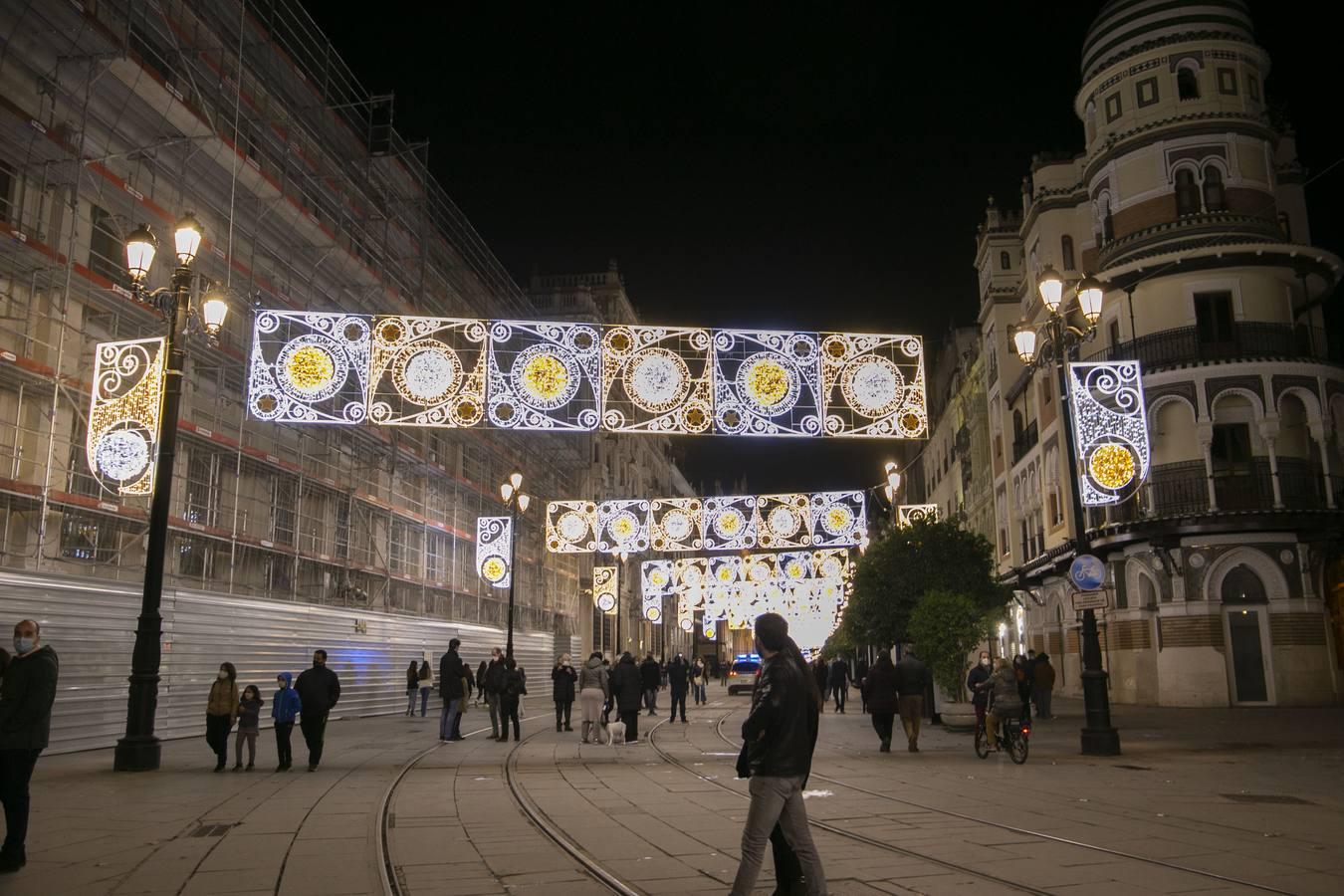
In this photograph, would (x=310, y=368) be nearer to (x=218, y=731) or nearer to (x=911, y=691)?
(x=218, y=731)

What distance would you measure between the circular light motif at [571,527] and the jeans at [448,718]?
49.1 ft

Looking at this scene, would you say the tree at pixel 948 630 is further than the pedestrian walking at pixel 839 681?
No

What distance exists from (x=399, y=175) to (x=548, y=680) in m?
24.6

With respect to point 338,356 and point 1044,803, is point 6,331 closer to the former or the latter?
point 338,356

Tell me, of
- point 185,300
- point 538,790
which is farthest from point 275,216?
point 538,790

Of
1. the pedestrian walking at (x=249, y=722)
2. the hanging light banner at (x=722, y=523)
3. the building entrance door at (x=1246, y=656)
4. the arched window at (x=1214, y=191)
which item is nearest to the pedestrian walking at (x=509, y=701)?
the pedestrian walking at (x=249, y=722)

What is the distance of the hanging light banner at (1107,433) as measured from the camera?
2112 centimetres

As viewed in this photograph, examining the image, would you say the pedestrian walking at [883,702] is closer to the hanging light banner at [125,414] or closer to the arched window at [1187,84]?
the hanging light banner at [125,414]

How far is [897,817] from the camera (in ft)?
37.7

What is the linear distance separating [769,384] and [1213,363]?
1696 centimetres

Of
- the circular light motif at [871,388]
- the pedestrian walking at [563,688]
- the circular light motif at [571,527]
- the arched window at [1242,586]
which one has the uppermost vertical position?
the circular light motif at [871,388]

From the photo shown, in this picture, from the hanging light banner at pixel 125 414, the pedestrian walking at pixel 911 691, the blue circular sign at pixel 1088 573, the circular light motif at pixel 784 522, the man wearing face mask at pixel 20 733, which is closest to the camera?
the man wearing face mask at pixel 20 733

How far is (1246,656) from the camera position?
105ft

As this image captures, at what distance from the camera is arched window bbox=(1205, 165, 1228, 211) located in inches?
1339
